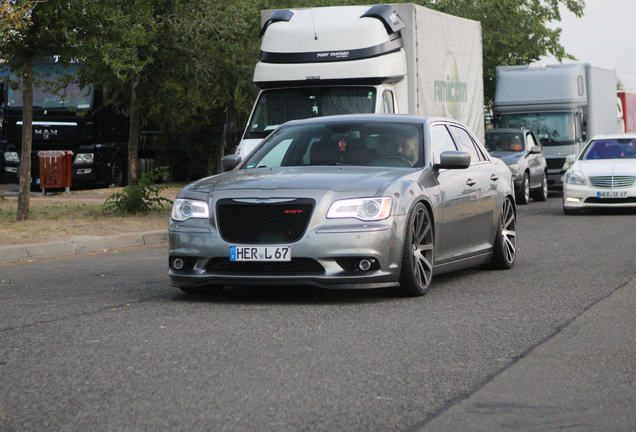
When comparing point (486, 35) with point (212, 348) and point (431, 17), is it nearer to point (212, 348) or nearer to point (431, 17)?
point (431, 17)

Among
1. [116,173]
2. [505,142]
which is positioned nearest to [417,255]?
[505,142]

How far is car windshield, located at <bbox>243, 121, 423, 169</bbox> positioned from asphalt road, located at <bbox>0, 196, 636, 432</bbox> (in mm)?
1150

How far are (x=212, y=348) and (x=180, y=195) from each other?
225 cm

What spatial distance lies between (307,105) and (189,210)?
8007 millimetres

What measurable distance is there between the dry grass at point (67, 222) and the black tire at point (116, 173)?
6.80 metres

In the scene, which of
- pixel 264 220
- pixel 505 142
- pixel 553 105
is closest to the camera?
pixel 264 220

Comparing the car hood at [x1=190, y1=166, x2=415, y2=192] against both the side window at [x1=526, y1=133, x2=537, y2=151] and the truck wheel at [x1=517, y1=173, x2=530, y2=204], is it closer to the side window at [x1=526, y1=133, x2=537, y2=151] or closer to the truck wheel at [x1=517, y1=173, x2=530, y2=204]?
the truck wheel at [x1=517, y1=173, x2=530, y2=204]

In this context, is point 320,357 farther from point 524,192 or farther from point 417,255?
point 524,192

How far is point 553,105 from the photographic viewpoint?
25891mm

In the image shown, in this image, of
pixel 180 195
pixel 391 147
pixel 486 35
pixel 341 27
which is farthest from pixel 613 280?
pixel 486 35

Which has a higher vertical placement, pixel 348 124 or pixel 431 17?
pixel 431 17

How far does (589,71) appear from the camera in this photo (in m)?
26.4

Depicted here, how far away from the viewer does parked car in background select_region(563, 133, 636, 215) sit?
709 inches

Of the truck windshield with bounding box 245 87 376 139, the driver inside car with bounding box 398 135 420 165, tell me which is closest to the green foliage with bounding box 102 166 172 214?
the truck windshield with bounding box 245 87 376 139
